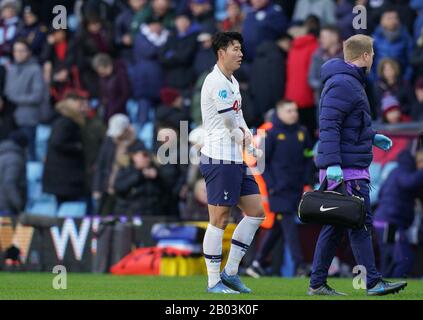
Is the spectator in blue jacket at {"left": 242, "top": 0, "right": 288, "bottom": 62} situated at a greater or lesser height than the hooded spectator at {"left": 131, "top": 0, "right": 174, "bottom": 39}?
lesser

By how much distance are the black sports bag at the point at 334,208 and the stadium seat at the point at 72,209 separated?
9.57 meters

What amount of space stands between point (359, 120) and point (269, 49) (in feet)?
30.0

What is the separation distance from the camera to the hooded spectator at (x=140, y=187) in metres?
18.9

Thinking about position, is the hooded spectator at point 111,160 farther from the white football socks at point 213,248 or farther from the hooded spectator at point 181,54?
the white football socks at point 213,248

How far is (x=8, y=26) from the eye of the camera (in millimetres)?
24328

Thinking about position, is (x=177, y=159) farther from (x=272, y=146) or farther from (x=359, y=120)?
(x=359, y=120)

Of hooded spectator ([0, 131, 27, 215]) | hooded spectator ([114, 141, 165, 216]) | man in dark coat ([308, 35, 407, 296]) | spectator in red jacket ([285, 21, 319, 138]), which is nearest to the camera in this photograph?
man in dark coat ([308, 35, 407, 296])

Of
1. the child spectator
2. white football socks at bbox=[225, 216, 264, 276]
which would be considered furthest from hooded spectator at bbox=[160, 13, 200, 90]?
white football socks at bbox=[225, 216, 264, 276]

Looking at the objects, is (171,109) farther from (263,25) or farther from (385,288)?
(385,288)

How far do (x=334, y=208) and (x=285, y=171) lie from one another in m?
6.13

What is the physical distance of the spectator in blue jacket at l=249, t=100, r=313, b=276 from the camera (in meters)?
17.0

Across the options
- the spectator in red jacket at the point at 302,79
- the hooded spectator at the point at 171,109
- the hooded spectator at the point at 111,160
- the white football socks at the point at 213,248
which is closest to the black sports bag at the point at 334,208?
the white football socks at the point at 213,248

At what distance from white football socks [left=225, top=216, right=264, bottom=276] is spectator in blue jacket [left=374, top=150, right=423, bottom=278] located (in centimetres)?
489

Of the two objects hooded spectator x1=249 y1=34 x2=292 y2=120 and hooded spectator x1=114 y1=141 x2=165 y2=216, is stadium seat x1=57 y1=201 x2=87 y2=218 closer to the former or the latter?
hooded spectator x1=114 y1=141 x2=165 y2=216
